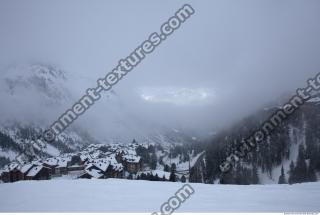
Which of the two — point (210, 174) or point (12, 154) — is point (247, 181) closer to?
point (210, 174)

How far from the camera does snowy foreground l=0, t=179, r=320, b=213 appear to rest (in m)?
9.86

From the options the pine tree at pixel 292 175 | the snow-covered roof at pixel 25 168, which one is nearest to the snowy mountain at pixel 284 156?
the pine tree at pixel 292 175

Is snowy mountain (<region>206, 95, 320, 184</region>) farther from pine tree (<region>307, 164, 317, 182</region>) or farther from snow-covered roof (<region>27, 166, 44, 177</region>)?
snow-covered roof (<region>27, 166, 44, 177</region>)

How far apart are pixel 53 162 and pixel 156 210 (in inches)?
3723

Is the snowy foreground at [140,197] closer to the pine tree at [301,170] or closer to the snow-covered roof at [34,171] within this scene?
the snow-covered roof at [34,171]

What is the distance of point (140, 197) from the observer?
11336 mm

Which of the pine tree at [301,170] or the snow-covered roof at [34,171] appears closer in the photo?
the snow-covered roof at [34,171]

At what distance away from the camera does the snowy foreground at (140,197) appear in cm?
986

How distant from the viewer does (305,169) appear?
81.9 metres

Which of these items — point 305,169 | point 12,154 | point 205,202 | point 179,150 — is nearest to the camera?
point 205,202

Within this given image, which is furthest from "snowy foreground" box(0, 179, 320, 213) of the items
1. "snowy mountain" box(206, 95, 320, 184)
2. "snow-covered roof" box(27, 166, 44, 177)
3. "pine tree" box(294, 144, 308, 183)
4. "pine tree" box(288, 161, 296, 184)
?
"pine tree" box(294, 144, 308, 183)

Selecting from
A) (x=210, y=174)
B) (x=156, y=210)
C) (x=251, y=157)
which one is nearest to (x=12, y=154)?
(x=210, y=174)

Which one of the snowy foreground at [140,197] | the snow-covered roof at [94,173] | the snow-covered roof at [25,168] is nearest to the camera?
the snowy foreground at [140,197]

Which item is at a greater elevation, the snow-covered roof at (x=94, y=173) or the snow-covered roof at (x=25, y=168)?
the snow-covered roof at (x=25, y=168)
